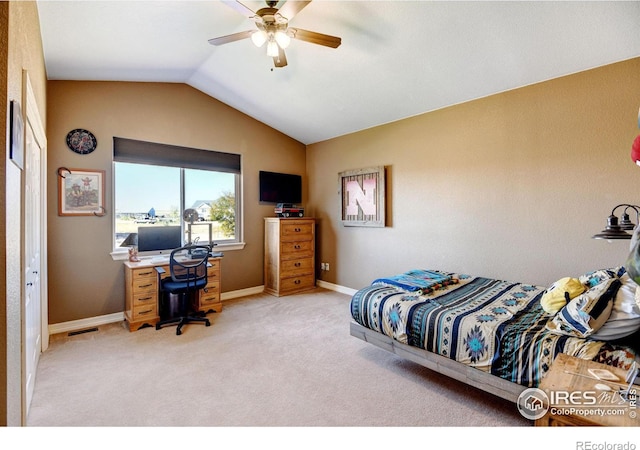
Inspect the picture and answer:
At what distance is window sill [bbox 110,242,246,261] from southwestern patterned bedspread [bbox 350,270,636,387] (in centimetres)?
247

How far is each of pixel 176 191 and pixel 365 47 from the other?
297cm

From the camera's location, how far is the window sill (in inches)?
142

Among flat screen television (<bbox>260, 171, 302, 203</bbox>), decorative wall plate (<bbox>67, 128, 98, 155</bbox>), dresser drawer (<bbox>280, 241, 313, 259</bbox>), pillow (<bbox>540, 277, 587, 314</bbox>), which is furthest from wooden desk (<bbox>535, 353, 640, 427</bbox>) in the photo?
decorative wall plate (<bbox>67, 128, 98, 155</bbox>)

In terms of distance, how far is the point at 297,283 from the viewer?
15.9 ft

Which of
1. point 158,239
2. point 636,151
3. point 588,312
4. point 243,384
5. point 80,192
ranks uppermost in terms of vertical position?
point 80,192

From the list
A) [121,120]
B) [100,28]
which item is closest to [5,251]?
[100,28]

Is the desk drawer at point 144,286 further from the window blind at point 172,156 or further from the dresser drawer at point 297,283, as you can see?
the dresser drawer at point 297,283

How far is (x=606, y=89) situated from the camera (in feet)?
8.46

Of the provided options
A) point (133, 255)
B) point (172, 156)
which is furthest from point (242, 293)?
point (172, 156)

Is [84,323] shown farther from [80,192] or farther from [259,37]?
[259,37]

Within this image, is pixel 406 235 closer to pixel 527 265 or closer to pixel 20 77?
pixel 527 265

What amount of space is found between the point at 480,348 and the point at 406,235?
7.16 ft

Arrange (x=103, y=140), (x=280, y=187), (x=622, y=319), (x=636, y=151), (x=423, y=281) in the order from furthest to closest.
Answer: (x=280, y=187)
(x=103, y=140)
(x=423, y=281)
(x=622, y=319)
(x=636, y=151)

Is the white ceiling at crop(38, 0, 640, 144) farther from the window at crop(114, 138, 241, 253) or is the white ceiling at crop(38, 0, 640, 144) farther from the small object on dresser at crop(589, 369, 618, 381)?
the small object on dresser at crop(589, 369, 618, 381)
